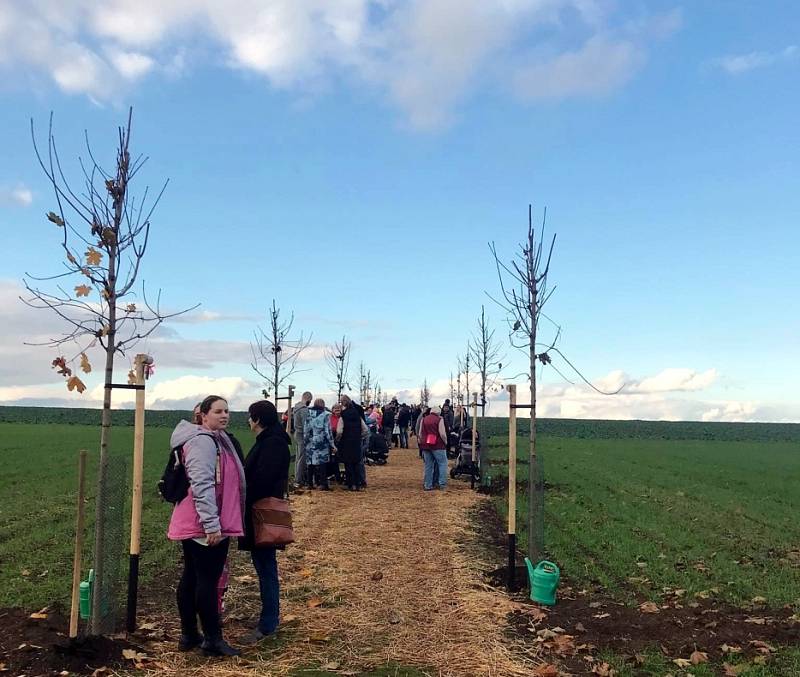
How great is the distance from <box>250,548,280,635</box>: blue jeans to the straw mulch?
139mm

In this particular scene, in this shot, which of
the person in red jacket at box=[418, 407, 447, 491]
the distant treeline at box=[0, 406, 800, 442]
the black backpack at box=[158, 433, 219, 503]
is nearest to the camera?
the black backpack at box=[158, 433, 219, 503]

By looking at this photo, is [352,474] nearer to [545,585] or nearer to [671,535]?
[671,535]

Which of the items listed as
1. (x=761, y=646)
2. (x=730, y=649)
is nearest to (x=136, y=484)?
(x=730, y=649)

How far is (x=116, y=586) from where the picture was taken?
5.95 metres

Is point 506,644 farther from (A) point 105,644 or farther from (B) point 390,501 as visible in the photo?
(B) point 390,501

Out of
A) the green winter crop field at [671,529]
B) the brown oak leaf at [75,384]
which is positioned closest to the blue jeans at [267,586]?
the brown oak leaf at [75,384]

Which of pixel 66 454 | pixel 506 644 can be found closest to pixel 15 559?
pixel 506 644

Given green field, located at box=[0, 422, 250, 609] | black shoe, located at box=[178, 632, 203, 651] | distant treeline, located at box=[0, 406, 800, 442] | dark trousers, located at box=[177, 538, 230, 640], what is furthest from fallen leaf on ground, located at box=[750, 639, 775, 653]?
distant treeline, located at box=[0, 406, 800, 442]

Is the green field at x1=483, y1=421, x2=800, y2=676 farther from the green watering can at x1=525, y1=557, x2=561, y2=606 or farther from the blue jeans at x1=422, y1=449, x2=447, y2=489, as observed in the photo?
the blue jeans at x1=422, y1=449, x2=447, y2=489

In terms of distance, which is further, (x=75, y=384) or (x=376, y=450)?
(x=376, y=450)

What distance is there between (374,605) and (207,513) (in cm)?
260

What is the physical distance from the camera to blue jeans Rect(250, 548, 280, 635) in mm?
5914

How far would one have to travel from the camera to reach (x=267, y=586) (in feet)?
19.5

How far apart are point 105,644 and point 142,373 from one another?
206cm
